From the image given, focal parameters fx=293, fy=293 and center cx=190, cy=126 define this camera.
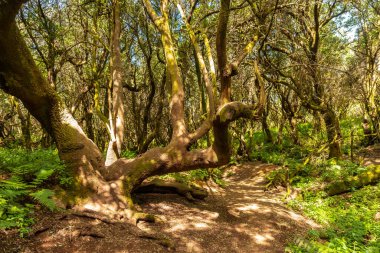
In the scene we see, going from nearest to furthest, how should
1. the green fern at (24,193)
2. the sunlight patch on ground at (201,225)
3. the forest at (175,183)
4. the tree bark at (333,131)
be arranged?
the green fern at (24,193)
the forest at (175,183)
the sunlight patch on ground at (201,225)
the tree bark at (333,131)

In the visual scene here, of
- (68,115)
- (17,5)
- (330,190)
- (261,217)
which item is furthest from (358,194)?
(17,5)

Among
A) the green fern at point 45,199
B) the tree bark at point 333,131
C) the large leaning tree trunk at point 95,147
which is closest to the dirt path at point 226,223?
the large leaning tree trunk at point 95,147

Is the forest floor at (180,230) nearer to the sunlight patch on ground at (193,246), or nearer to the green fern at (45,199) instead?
the sunlight patch on ground at (193,246)

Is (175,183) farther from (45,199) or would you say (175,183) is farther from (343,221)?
(45,199)

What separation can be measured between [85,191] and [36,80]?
2.42m

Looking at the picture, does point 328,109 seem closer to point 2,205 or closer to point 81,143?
point 81,143

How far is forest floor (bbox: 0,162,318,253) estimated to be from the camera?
452 centimetres

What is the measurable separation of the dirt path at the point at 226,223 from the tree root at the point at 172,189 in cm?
17

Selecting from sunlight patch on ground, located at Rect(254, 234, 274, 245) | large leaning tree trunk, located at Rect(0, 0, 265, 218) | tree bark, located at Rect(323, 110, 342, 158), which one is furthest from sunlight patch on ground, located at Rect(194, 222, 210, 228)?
tree bark, located at Rect(323, 110, 342, 158)

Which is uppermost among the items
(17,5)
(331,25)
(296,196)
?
(331,25)

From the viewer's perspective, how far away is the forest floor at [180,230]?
4.52 m

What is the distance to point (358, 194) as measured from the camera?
340 inches

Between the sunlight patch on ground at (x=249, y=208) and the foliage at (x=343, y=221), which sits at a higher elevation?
the sunlight patch on ground at (x=249, y=208)

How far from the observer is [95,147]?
21.7 ft
